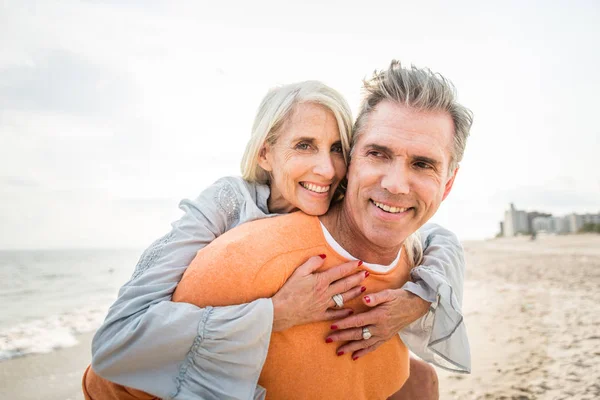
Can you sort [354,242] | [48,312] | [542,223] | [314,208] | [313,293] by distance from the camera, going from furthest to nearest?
1. [542,223]
2. [48,312]
3. [314,208]
4. [354,242]
5. [313,293]

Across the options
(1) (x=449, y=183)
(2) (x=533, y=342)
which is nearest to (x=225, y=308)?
(1) (x=449, y=183)

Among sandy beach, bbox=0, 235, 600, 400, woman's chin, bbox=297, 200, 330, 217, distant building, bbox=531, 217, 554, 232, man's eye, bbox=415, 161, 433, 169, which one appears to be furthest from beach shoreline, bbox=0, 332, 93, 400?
distant building, bbox=531, 217, 554, 232

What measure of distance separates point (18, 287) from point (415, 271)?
2299 centimetres

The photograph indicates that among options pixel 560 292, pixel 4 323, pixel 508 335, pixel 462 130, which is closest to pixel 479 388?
pixel 508 335

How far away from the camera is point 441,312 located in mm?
2322

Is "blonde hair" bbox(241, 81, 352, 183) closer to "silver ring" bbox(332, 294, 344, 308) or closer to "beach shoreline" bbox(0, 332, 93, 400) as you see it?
"silver ring" bbox(332, 294, 344, 308)

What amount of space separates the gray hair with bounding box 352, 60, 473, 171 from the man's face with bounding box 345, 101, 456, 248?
5 centimetres

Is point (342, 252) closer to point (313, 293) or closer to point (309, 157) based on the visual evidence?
point (313, 293)

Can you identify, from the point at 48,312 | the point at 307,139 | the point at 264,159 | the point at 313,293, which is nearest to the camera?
the point at 313,293

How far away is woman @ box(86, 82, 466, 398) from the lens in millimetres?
1686

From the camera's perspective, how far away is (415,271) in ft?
→ 7.88

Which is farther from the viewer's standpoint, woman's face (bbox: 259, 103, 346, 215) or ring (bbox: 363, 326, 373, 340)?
woman's face (bbox: 259, 103, 346, 215)

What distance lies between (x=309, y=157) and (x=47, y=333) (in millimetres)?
9360

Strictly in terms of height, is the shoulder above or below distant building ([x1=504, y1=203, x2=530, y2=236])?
above
